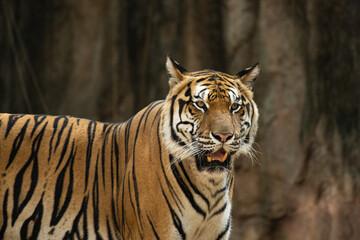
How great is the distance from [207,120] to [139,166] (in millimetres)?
613

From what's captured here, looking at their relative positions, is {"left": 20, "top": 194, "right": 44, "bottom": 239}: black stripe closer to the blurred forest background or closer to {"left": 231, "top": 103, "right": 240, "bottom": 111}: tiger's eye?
{"left": 231, "top": 103, "right": 240, "bottom": 111}: tiger's eye

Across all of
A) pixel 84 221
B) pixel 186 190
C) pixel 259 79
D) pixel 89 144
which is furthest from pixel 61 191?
pixel 259 79

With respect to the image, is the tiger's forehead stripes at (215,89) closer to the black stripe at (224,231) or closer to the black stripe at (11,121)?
the black stripe at (224,231)

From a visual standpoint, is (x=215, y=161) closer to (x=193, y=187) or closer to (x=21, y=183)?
(x=193, y=187)

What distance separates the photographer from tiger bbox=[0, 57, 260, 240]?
357cm

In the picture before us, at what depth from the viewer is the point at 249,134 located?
3.75m

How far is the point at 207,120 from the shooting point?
137 inches

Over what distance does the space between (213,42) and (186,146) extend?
3.12 m

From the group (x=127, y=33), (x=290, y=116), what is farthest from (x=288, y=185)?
(x=127, y=33)

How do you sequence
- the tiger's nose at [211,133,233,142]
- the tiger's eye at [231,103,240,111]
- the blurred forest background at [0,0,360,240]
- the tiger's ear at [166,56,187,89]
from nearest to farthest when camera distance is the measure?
the tiger's nose at [211,133,233,142], the tiger's eye at [231,103,240,111], the tiger's ear at [166,56,187,89], the blurred forest background at [0,0,360,240]

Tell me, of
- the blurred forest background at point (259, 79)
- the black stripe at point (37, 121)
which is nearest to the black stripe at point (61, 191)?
the black stripe at point (37, 121)

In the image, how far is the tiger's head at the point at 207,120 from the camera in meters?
3.44

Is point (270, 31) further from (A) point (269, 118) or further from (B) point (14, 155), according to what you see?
(B) point (14, 155)

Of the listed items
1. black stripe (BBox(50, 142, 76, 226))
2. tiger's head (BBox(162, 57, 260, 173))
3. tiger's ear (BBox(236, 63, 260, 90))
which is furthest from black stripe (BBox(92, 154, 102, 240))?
tiger's ear (BBox(236, 63, 260, 90))
